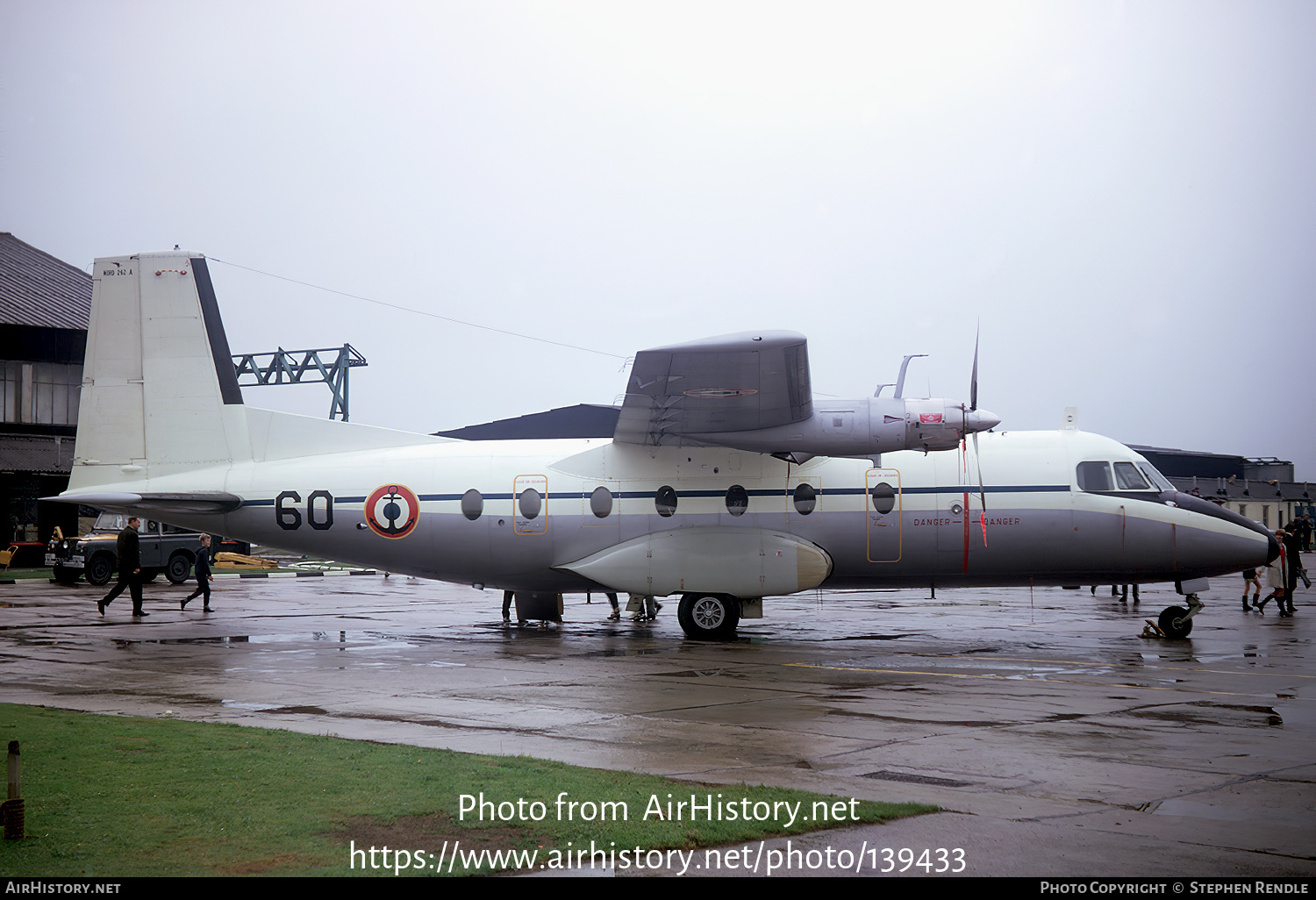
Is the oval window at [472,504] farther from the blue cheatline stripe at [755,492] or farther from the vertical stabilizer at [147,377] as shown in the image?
the vertical stabilizer at [147,377]

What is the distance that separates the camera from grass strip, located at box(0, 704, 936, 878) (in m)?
4.93

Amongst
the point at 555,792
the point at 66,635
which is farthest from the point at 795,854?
the point at 66,635

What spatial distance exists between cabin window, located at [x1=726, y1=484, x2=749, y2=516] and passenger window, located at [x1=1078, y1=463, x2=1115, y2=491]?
18.0 feet

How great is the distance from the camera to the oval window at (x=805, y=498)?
16.6 m

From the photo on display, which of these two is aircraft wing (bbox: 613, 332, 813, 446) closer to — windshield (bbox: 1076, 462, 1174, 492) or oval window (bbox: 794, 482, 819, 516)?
oval window (bbox: 794, 482, 819, 516)

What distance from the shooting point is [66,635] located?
17.2m

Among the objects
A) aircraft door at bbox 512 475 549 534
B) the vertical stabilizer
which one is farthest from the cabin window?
the vertical stabilizer

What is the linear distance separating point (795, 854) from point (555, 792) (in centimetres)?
182

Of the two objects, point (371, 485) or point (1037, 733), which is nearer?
point (1037, 733)

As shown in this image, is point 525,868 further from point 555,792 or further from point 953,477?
point 953,477

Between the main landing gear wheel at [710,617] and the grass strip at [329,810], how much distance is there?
9.42 m

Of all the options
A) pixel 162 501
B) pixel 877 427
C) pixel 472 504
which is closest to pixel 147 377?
pixel 162 501

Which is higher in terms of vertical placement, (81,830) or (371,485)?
(371,485)
